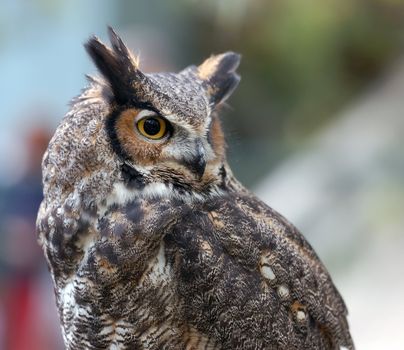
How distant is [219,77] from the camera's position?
208 centimetres

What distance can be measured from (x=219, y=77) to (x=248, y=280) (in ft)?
1.88

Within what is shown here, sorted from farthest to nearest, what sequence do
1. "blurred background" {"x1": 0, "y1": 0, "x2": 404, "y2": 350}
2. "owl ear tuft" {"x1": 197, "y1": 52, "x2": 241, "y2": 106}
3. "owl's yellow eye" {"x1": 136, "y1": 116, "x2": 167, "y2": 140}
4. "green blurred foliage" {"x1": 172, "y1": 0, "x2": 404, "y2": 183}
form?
"green blurred foliage" {"x1": 172, "y1": 0, "x2": 404, "y2": 183}
"blurred background" {"x1": 0, "y1": 0, "x2": 404, "y2": 350}
"owl ear tuft" {"x1": 197, "y1": 52, "x2": 241, "y2": 106}
"owl's yellow eye" {"x1": 136, "y1": 116, "x2": 167, "y2": 140}

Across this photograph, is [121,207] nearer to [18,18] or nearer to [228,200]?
[228,200]

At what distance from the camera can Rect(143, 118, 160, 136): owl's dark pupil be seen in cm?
175

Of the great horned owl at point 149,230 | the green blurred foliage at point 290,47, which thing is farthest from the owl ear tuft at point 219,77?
the green blurred foliage at point 290,47

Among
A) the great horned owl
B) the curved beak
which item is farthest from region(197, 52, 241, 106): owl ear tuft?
the curved beak

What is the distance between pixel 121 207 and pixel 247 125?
21.5ft

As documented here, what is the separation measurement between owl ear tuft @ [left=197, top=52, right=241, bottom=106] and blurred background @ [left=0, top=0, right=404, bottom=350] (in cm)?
248

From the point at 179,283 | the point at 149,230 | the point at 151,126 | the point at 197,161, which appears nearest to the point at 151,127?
the point at 151,126

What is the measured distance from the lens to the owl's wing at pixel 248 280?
181cm

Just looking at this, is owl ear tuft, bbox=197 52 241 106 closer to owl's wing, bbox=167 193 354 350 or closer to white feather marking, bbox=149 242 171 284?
owl's wing, bbox=167 193 354 350

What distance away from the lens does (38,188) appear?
3588 millimetres

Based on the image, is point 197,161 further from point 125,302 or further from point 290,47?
point 290,47

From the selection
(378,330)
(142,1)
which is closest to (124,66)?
(378,330)
